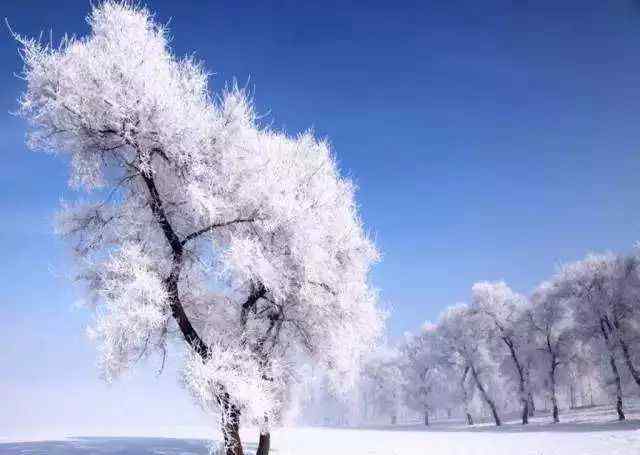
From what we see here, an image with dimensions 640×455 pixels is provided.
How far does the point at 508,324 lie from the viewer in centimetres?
5469

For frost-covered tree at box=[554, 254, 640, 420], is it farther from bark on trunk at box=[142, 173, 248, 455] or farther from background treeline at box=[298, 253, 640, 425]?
bark on trunk at box=[142, 173, 248, 455]

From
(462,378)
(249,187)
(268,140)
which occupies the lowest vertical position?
(462,378)

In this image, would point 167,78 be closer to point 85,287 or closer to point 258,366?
point 85,287

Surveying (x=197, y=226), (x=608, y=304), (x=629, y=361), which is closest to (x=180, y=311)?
(x=197, y=226)

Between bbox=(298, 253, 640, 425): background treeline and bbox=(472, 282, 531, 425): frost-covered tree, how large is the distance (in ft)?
0.37

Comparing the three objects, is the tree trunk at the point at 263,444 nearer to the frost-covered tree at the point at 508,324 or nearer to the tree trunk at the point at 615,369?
the tree trunk at the point at 615,369

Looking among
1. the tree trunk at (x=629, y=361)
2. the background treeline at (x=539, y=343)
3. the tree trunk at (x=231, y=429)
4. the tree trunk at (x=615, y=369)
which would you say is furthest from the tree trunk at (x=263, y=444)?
the tree trunk at (x=615, y=369)

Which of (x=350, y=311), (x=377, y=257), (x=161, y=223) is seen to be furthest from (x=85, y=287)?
(x=377, y=257)

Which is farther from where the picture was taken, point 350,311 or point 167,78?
point 350,311

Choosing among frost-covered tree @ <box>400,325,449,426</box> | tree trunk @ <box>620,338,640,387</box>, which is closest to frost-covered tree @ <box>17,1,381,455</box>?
tree trunk @ <box>620,338,640,387</box>

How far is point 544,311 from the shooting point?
50156mm

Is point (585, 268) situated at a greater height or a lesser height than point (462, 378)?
greater

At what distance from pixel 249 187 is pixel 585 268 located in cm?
4011

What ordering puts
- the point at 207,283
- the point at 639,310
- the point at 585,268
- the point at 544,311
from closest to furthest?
the point at 207,283 < the point at 639,310 < the point at 585,268 < the point at 544,311
